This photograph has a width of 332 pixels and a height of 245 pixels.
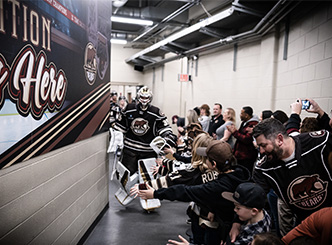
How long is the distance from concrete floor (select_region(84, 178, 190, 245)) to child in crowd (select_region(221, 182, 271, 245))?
1346 mm

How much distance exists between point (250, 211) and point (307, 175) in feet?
1.34

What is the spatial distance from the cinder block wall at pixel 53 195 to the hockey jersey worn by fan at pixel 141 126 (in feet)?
1.83

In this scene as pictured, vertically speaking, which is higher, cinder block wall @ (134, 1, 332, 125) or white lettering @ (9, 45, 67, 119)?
cinder block wall @ (134, 1, 332, 125)

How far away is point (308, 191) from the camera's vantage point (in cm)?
159

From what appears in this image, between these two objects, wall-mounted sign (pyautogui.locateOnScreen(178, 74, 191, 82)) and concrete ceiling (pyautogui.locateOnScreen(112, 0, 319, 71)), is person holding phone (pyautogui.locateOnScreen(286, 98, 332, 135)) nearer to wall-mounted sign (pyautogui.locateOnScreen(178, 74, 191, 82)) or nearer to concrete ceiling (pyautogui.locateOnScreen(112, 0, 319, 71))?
concrete ceiling (pyautogui.locateOnScreen(112, 0, 319, 71))

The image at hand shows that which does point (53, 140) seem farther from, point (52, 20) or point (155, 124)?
point (155, 124)

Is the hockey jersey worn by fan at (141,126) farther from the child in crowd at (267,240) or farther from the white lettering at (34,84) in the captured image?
the child in crowd at (267,240)

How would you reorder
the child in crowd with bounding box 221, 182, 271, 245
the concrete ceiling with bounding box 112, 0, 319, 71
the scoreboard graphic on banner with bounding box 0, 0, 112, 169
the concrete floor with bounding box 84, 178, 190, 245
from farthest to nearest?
the concrete ceiling with bounding box 112, 0, 319, 71, the concrete floor with bounding box 84, 178, 190, 245, the child in crowd with bounding box 221, 182, 271, 245, the scoreboard graphic on banner with bounding box 0, 0, 112, 169

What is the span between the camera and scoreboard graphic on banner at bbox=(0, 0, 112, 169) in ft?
4.63

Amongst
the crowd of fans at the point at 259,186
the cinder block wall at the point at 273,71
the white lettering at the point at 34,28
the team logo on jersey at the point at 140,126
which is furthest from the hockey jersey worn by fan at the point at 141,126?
the white lettering at the point at 34,28

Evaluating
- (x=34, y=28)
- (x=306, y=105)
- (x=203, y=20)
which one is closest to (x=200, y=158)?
(x=306, y=105)

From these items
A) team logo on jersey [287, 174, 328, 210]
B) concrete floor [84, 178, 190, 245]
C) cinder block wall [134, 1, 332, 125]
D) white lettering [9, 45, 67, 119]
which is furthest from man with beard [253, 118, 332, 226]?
cinder block wall [134, 1, 332, 125]

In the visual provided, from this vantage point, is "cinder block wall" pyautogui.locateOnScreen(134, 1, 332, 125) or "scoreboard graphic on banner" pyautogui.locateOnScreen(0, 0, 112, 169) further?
"cinder block wall" pyautogui.locateOnScreen(134, 1, 332, 125)

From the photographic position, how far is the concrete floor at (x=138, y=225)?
2.72 m
